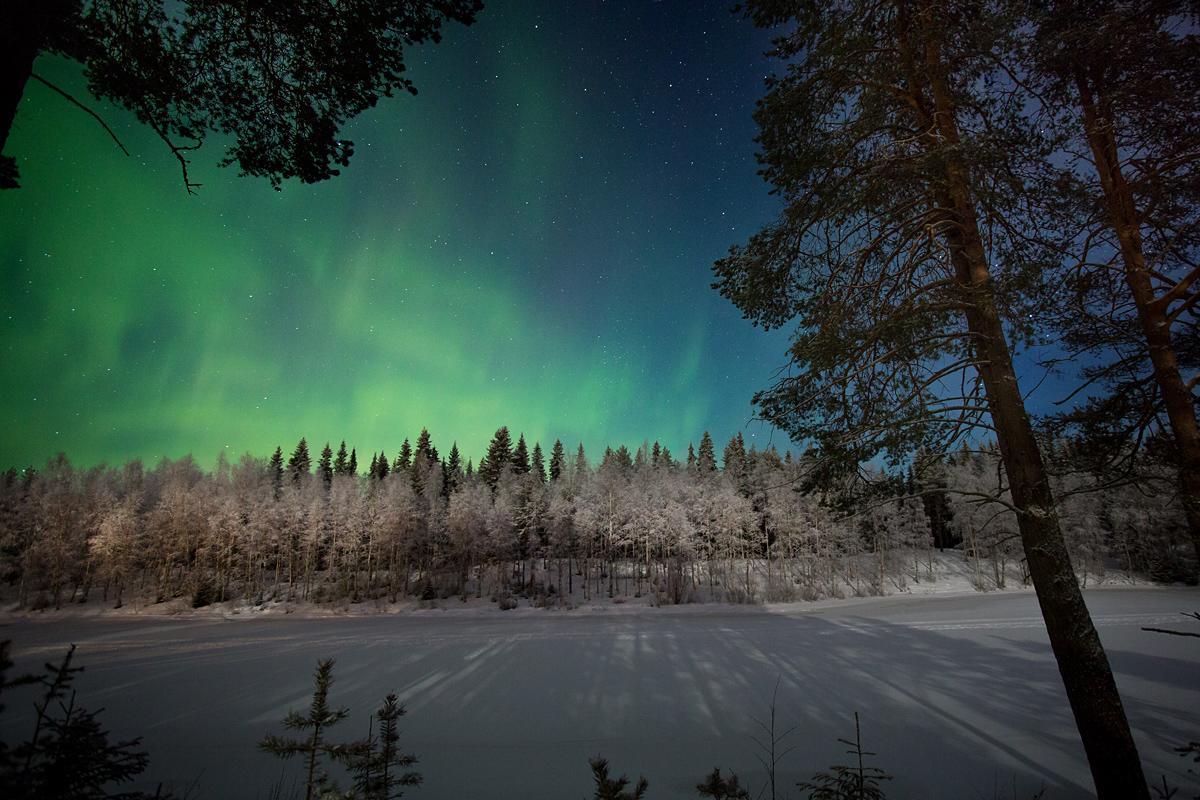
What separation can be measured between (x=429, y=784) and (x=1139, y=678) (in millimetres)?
15746

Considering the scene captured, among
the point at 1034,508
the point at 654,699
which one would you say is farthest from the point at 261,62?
the point at 654,699

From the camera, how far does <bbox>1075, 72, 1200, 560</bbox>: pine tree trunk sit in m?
4.89

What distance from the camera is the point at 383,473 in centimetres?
7225

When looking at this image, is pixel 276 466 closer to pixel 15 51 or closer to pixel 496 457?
pixel 496 457

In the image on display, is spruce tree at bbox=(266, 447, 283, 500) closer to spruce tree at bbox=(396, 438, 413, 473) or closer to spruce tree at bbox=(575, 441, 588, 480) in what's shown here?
spruce tree at bbox=(396, 438, 413, 473)

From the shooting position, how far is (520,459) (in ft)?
210

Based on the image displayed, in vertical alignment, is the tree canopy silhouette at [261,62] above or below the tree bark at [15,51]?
above

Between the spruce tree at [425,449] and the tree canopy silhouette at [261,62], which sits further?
the spruce tree at [425,449]

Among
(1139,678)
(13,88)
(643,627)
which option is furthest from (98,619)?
(1139,678)

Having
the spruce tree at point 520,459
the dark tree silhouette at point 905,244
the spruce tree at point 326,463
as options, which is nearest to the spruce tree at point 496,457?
the spruce tree at point 520,459

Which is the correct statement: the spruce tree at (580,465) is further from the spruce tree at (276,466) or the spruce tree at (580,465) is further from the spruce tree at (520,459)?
the spruce tree at (276,466)

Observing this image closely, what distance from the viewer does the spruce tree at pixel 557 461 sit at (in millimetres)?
69838

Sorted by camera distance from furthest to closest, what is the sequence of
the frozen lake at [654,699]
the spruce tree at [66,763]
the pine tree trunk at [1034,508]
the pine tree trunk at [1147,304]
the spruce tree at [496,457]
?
1. the spruce tree at [496,457]
2. the frozen lake at [654,699]
3. the pine tree trunk at [1147,304]
4. the pine tree trunk at [1034,508]
5. the spruce tree at [66,763]

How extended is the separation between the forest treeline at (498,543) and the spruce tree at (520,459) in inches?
413
